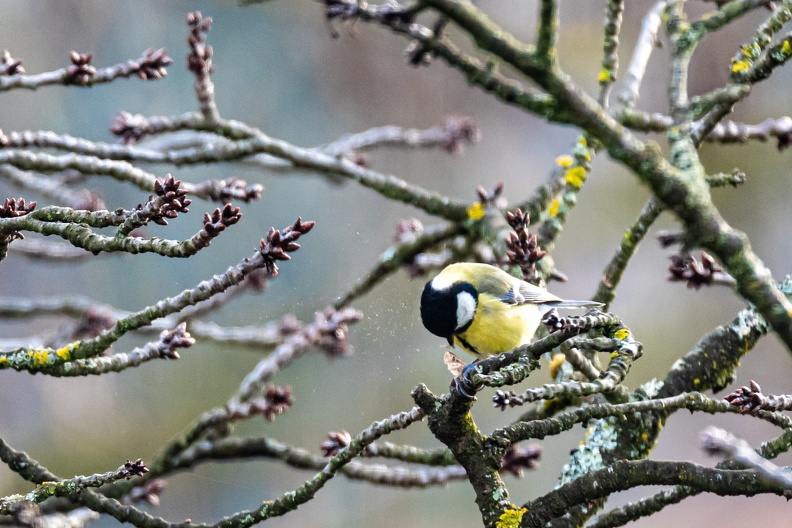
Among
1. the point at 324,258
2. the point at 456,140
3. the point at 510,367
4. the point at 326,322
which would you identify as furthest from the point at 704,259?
the point at 324,258

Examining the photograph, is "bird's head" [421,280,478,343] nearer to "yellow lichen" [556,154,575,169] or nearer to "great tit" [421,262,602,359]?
"great tit" [421,262,602,359]

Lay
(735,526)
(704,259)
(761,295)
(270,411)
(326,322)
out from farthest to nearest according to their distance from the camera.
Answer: (735,526) < (326,322) < (270,411) < (704,259) < (761,295)

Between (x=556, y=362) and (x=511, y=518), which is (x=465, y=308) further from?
(x=511, y=518)

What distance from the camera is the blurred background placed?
5.64 m

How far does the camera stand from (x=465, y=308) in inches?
119

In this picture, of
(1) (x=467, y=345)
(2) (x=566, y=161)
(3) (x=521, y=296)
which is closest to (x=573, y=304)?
(3) (x=521, y=296)

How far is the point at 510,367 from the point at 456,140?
2.68m

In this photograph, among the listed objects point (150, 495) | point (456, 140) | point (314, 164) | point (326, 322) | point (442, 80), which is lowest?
point (150, 495)

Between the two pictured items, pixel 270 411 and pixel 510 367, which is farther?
pixel 270 411

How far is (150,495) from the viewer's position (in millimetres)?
2830

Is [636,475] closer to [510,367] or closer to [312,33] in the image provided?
[510,367]

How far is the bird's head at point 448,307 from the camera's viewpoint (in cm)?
292

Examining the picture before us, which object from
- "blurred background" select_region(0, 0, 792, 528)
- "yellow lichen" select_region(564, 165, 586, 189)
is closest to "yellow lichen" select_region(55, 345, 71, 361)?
"yellow lichen" select_region(564, 165, 586, 189)

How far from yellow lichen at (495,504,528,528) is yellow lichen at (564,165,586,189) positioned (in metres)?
1.63
